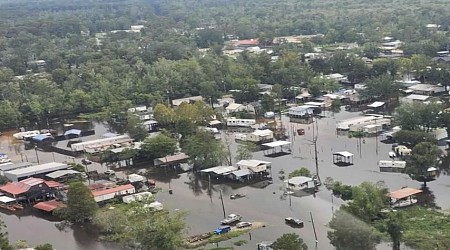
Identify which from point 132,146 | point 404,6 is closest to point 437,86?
point 132,146

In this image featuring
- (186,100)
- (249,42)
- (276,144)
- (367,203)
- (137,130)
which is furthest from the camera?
(249,42)

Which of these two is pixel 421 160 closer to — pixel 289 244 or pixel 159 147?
pixel 289 244

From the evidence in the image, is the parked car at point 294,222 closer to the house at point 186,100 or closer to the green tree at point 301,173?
the green tree at point 301,173

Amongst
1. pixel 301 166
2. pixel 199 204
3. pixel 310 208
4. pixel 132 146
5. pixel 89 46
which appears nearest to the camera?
pixel 310 208

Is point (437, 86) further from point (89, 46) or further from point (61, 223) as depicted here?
point (89, 46)

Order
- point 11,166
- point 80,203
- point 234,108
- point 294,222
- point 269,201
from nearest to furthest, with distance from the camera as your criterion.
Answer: point 294,222 < point 80,203 < point 269,201 < point 11,166 < point 234,108

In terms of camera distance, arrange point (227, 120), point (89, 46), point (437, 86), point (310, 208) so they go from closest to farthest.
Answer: point (310, 208) < point (227, 120) < point (437, 86) < point (89, 46)

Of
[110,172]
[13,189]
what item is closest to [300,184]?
→ [110,172]
